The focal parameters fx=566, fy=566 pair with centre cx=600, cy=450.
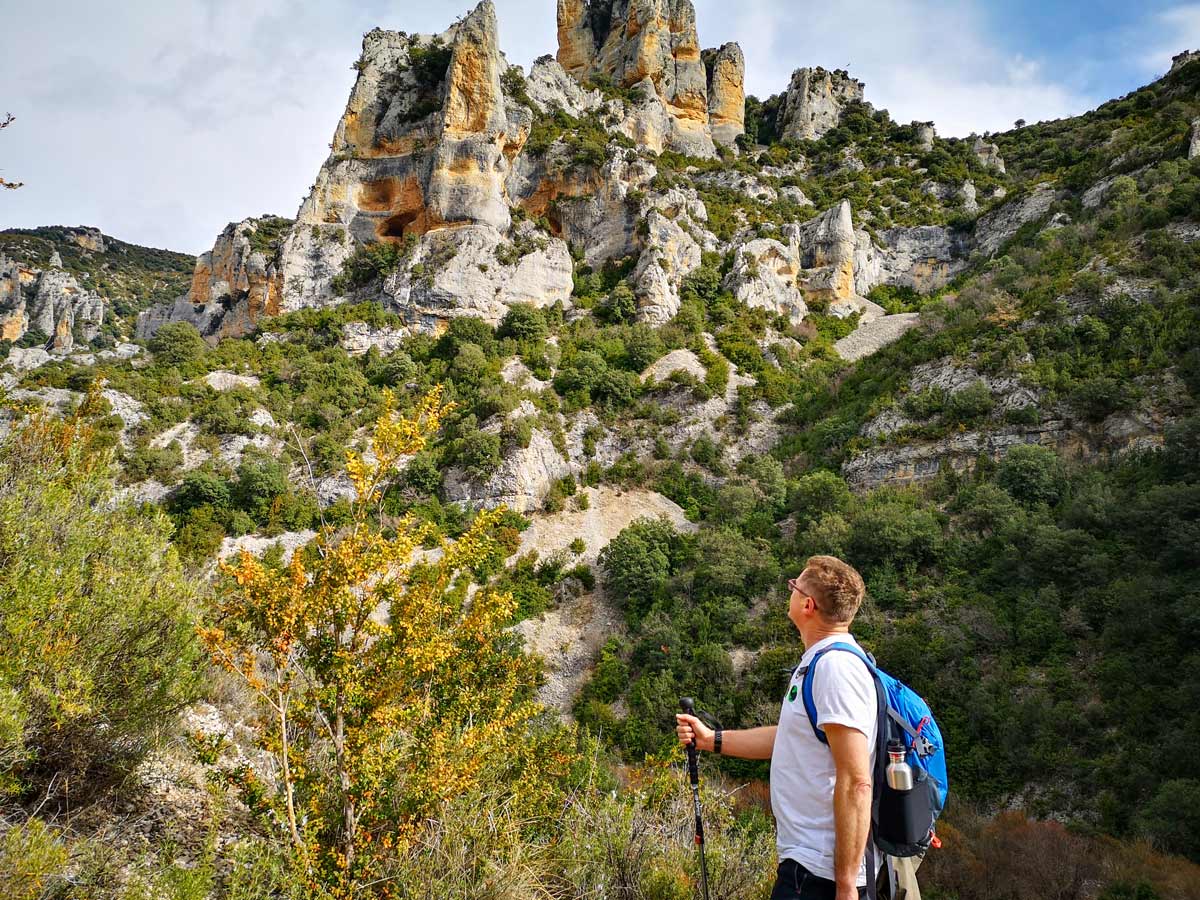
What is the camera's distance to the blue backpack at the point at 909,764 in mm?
1943

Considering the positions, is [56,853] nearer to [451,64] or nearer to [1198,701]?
[1198,701]

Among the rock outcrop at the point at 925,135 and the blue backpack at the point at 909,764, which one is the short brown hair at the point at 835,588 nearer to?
the blue backpack at the point at 909,764

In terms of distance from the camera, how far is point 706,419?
26000 millimetres

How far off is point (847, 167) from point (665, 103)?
15768mm

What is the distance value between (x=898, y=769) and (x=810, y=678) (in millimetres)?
387

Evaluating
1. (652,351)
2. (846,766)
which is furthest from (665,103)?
(846,766)

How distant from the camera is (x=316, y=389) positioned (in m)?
25.0

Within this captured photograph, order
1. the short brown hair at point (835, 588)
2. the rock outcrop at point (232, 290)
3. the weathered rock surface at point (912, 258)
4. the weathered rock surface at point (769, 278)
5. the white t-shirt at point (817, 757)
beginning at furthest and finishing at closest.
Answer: the weathered rock surface at point (912, 258)
the weathered rock surface at point (769, 278)
the rock outcrop at point (232, 290)
the short brown hair at point (835, 588)
the white t-shirt at point (817, 757)

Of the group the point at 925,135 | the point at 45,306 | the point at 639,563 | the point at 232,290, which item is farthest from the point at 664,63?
the point at 45,306

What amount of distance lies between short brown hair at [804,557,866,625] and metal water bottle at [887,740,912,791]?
449 mm

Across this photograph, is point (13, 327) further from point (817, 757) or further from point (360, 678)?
point (817, 757)

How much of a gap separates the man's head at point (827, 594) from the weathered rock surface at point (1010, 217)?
38354 millimetres

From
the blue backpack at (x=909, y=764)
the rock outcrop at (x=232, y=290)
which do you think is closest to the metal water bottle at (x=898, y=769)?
the blue backpack at (x=909, y=764)

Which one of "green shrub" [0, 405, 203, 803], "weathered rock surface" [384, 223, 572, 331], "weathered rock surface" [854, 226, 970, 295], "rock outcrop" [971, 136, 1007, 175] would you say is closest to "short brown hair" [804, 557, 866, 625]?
"green shrub" [0, 405, 203, 803]
